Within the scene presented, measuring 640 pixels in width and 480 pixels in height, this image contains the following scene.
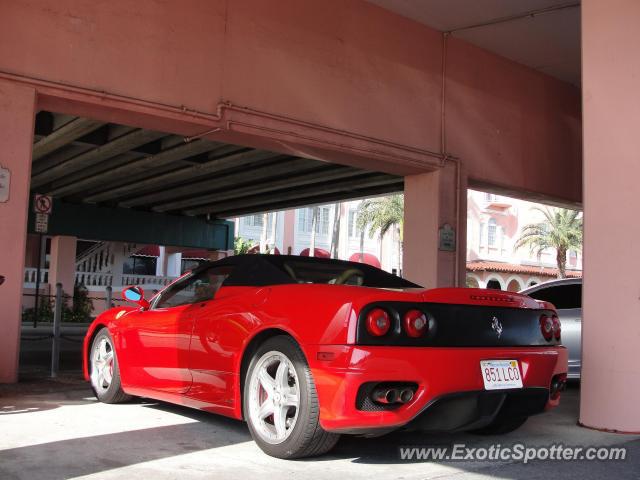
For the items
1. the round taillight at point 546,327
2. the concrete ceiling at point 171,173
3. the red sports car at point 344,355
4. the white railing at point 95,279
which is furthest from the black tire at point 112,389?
the white railing at point 95,279

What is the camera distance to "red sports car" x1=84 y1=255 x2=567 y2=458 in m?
3.64

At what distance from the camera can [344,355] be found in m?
3.61

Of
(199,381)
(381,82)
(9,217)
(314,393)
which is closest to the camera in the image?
(314,393)

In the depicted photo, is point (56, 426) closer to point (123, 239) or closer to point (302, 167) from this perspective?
point (302, 167)

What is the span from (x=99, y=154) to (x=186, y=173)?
2.38 metres

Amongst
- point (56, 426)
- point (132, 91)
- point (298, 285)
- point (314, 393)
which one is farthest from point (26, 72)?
point (314, 393)

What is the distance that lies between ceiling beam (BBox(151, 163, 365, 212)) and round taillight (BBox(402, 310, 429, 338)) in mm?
11020

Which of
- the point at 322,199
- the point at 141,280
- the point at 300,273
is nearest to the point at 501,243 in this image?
the point at 141,280

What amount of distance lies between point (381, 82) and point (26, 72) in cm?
474

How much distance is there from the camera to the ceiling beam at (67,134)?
1200 centimetres

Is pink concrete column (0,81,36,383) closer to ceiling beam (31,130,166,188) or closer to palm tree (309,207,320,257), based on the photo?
ceiling beam (31,130,166,188)

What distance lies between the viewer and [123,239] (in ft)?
77.2

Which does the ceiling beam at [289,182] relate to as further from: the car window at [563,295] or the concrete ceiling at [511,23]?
the car window at [563,295]

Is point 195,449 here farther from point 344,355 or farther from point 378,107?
point 378,107
